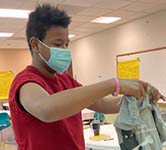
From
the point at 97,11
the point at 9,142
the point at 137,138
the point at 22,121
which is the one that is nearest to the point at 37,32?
the point at 22,121

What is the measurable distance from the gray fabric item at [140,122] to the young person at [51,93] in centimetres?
5

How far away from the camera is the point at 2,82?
8.72m

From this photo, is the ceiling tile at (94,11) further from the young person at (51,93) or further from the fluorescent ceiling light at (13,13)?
the young person at (51,93)

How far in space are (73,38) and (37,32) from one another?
23.2 ft

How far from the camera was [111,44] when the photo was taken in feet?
22.3

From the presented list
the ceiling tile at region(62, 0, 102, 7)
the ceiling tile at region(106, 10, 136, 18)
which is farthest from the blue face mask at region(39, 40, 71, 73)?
the ceiling tile at region(106, 10, 136, 18)

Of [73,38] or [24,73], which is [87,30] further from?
[24,73]

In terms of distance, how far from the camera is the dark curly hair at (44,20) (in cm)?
105

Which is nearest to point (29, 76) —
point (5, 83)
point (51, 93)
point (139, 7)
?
point (51, 93)

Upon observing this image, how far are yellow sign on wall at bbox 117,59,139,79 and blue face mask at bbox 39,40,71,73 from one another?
492 cm

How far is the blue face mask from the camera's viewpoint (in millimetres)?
1079

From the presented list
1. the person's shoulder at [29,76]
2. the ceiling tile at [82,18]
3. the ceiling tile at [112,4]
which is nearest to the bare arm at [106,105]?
the person's shoulder at [29,76]

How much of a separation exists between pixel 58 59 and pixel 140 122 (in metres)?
0.41

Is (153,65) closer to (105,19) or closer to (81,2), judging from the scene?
(105,19)
